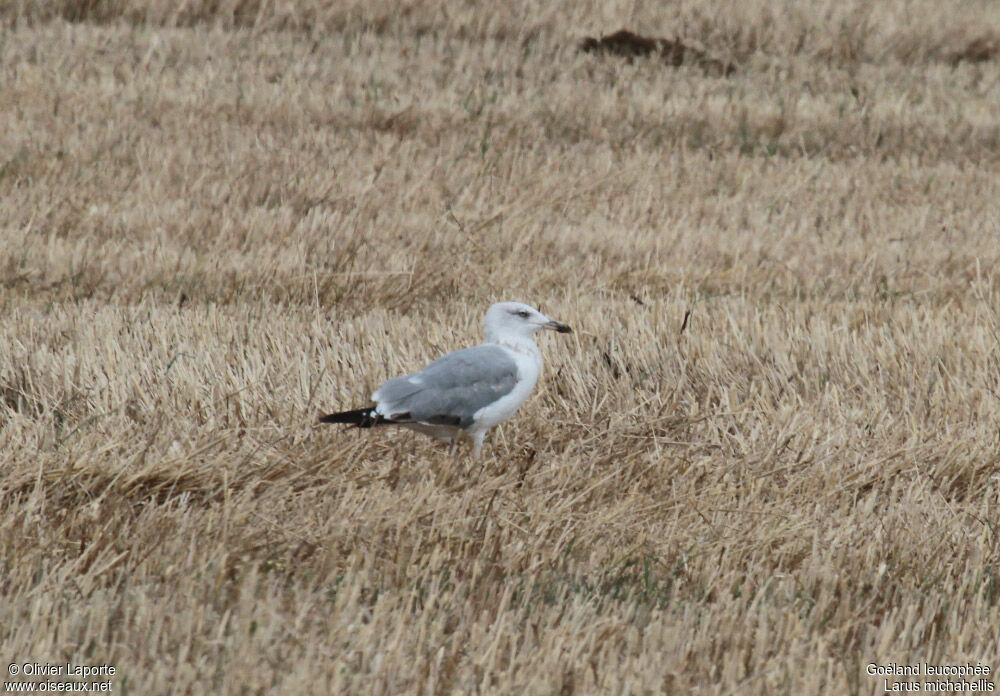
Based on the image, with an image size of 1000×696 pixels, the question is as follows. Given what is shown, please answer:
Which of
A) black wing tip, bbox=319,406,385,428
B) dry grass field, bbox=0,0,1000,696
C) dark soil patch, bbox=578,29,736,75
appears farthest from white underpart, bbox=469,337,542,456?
dark soil patch, bbox=578,29,736,75

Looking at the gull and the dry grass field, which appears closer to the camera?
the dry grass field

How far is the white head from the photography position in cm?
430

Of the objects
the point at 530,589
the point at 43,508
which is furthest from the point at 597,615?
the point at 43,508

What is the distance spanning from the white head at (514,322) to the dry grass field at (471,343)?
46 cm

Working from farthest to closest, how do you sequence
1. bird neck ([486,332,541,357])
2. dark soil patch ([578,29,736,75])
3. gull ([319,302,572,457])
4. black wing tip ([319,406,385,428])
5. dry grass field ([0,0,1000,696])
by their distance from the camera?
dark soil patch ([578,29,736,75]) < bird neck ([486,332,541,357]) < gull ([319,302,572,457]) < black wing tip ([319,406,385,428]) < dry grass field ([0,0,1000,696])

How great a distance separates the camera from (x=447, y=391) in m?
3.84

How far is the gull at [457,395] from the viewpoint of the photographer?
12.4 ft

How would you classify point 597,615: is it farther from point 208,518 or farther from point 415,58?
point 415,58

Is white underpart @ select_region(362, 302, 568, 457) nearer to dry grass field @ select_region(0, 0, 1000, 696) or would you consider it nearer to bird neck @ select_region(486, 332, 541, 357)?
bird neck @ select_region(486, 332, 541, 357)

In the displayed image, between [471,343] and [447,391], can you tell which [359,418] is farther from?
[471,343]

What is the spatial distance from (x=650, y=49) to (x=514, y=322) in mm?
9906

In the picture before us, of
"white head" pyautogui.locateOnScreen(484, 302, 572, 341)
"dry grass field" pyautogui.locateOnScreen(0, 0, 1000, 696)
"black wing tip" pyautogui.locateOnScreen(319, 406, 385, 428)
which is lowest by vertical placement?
"dry grass field" pyautogui.locateOnScreen(0, 0, 1000, 696)

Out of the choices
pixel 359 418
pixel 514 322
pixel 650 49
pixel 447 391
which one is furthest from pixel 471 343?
pixel 650 49

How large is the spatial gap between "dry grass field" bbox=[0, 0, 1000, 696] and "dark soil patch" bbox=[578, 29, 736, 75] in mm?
944
